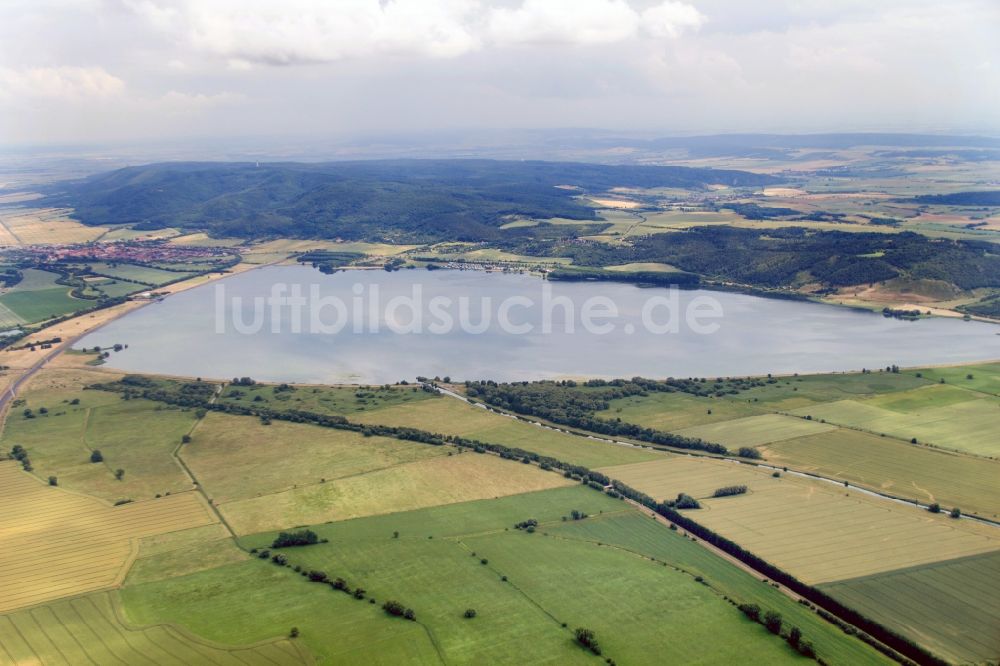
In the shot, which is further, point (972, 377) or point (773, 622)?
point (972, 377)

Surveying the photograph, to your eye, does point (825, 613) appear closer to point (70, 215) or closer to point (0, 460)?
point (0, 460)

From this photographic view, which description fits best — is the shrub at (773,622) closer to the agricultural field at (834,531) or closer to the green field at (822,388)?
the agricultural field at (834,531)

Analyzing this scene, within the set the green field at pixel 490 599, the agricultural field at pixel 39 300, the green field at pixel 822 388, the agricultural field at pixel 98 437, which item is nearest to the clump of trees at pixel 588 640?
the green field at pixel 490 599

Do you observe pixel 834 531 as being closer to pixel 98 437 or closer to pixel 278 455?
pixel 278 455

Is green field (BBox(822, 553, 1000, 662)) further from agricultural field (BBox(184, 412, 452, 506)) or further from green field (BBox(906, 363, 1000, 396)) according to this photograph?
green field (BBox(906, 363, 1000, 396))

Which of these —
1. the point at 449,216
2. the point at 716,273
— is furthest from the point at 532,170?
the point at 716,273

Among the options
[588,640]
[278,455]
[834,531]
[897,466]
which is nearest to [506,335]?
[278,455]
